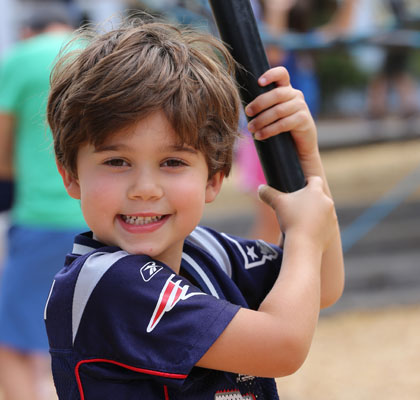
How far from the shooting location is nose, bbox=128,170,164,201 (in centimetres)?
114

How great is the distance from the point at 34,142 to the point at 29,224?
33cm

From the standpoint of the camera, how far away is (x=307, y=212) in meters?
1.26

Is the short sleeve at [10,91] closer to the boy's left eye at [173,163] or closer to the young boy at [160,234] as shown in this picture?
the young boy at [160,234]

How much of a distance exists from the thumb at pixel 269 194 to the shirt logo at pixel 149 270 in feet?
0.91

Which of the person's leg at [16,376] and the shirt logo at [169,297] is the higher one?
the shirt logo at [169,297]

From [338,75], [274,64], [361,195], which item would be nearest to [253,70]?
[274,64]

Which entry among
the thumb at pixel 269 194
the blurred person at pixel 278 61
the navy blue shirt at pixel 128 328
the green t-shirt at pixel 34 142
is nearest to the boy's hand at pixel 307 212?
the thumb at pixel 269 194

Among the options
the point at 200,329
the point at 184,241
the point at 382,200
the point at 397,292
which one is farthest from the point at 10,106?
the point at 382,200

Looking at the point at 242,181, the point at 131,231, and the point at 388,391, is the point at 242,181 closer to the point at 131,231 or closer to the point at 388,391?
the point at 388,391

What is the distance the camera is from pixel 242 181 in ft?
15.1

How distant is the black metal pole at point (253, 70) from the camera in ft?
4.02

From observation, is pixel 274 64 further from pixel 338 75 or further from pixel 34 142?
pixel 338 75

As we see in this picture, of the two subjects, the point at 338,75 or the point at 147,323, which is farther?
the point at 338,75

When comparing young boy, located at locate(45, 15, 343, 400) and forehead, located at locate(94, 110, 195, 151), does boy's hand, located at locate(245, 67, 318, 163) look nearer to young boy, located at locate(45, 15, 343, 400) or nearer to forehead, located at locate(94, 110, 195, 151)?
young boy, located at locate(45, 15, 343, 400)
